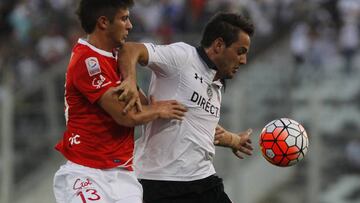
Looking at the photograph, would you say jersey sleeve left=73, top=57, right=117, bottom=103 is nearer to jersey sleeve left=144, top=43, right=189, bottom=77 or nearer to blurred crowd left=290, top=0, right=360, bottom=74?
jersey sleeve left=144, top=43, right=189, bottom=77

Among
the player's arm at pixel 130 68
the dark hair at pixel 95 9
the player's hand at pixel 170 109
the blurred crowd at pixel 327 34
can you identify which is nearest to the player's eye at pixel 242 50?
the player's hand at pixel 170 109

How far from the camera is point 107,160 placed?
6496 millimetres

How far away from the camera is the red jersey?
6406 mm

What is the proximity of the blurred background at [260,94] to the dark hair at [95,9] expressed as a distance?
6760 mm

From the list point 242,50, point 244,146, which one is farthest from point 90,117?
point 244,146

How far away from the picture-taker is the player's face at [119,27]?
21.4 ft

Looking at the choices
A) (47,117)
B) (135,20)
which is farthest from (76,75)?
(135,20)

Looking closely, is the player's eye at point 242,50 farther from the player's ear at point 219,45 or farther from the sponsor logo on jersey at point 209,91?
the sponsor logo on jersey at point 209,91

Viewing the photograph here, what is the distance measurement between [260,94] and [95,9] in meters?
7.18

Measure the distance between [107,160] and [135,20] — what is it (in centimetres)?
1071

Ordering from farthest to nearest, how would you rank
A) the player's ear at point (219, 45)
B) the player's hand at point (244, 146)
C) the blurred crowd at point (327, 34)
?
the blurred crowd at point (327, 34), the player's hand at point (244, 146), the player's ear at point (219, 45)

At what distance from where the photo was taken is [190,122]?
7121 mm

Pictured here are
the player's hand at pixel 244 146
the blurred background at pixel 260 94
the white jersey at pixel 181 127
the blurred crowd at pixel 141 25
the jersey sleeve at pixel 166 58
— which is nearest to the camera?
Answer: the jersey sleeve at pixel 166 58

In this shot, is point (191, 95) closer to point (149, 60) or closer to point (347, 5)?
point (149, 60)
